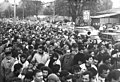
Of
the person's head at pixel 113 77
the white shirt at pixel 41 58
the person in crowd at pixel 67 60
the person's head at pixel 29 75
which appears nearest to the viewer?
the person's head at pixel 113 77

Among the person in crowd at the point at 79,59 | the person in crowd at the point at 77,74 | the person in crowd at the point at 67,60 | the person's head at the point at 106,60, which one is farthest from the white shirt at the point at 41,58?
the person in crowd at the point at 77,74

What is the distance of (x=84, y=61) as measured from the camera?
881cm

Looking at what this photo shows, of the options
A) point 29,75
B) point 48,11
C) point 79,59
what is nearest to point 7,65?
point 29,75

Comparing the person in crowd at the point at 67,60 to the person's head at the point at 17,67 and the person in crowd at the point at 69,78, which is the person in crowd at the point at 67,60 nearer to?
the person's head at the point at 17,67

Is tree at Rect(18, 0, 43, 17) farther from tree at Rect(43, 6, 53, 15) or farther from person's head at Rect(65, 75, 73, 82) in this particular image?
person's head at Rect(65, 75, 73, 82)

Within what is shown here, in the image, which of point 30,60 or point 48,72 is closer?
point 48,72

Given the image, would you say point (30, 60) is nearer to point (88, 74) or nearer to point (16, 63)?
point (16, 63)

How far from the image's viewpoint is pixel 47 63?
9445 mm

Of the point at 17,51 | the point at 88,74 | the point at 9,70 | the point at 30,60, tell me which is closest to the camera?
the point at 88,74

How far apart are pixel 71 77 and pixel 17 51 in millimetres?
3780

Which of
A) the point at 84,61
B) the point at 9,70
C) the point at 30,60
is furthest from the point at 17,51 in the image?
the point at 84,61

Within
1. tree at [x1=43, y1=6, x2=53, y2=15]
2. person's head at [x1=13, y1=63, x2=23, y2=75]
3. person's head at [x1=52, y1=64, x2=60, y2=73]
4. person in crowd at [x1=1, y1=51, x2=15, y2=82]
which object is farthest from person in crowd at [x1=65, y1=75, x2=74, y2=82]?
tree at [x1=43, y1=6, x2=53, y2=15]

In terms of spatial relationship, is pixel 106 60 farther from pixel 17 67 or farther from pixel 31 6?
pixel 31 6

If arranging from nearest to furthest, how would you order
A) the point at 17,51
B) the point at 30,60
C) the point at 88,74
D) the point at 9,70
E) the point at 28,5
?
the point at 88,74
the point at 9,70
the point at 30,60
the point at 17,51
the point at 28,5
